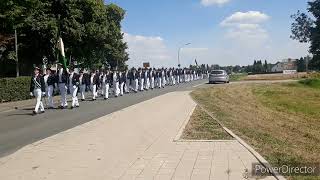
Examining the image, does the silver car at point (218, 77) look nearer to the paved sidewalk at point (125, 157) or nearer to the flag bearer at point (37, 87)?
the flag bearer at point (37, 87)

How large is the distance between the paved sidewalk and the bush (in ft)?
51.7

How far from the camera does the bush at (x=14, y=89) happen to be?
29.3 meters

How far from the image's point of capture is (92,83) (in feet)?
92.1

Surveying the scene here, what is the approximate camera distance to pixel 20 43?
42.4m

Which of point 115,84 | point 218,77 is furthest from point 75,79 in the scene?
point 218,77

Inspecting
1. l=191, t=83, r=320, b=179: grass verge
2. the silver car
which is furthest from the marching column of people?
l=191, t=83, r=320, b=179: grass verge

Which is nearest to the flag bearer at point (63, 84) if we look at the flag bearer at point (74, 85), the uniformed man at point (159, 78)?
the flag bearer at point (74, 85)

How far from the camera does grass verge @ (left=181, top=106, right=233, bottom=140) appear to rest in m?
12.7

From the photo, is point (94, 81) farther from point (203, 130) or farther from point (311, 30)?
point (311, 30)

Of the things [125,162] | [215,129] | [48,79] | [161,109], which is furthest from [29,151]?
[48,79]

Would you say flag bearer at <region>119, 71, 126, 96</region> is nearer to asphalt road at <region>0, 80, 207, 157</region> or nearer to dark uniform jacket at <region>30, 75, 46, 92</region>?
asphalt road at <region>0, 80, 207, 157</region>

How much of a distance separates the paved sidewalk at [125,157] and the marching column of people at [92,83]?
25.6ft

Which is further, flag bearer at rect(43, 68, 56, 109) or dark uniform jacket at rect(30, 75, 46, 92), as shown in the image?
flag bearer at rect(43, 68, 56, 109)

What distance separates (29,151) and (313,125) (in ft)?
37.7
